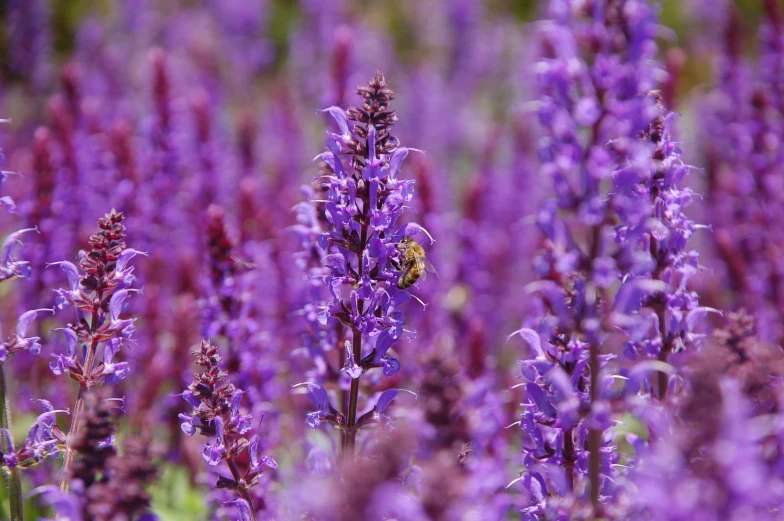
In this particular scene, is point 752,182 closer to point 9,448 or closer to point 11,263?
point 11,263

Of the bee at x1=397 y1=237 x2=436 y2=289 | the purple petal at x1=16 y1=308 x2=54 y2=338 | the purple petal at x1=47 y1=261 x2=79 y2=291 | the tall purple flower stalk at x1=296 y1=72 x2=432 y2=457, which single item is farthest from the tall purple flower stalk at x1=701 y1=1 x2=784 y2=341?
the purple petal at x1=16 y1=308 x2=54 y2=338

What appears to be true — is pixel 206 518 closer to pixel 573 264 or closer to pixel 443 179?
pixel 573 264

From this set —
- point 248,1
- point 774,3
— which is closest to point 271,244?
point 774,3

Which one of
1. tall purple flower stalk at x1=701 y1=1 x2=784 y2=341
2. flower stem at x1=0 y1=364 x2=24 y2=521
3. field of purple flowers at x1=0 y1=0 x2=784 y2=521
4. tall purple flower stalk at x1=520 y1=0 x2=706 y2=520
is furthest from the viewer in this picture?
tall purple flower stalk at x1=701 y1=1 x2=784 y2=341

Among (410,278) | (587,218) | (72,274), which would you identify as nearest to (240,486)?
(72,274)

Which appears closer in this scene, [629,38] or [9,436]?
[629,38]

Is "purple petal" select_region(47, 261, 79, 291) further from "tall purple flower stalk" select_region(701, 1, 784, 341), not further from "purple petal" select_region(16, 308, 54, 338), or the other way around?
"tall purple flower stalk" select_region(701, 1, 784, 341)

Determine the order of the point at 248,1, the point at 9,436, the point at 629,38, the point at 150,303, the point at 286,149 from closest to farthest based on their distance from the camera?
the point at 629,38
the point at 9,436
the point at 150,303
the point at 286,149
the point at 248,1
